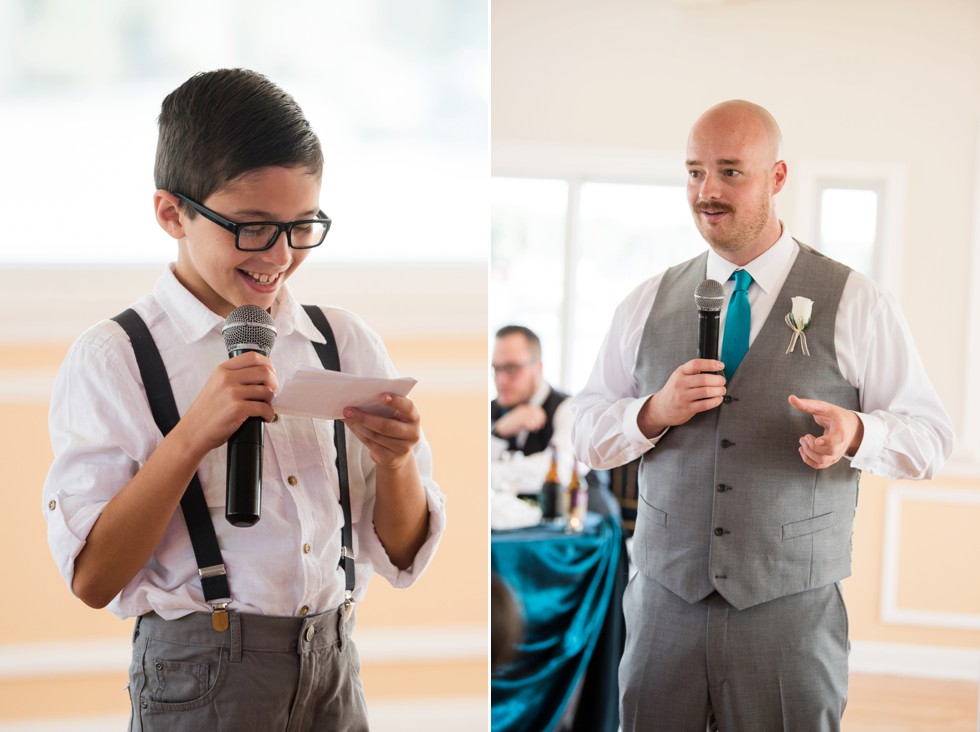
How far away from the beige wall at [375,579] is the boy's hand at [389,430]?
586mm

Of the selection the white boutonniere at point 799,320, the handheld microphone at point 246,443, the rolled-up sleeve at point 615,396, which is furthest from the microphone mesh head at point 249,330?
the white boutonniere at point 799,320

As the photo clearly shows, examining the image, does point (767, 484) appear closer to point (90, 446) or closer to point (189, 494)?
point (189, 494)

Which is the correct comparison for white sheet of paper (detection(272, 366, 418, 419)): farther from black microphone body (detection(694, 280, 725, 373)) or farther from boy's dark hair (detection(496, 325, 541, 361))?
boy's dark hair (detection(496, 325, 541, 361))

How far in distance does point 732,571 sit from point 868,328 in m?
0.59

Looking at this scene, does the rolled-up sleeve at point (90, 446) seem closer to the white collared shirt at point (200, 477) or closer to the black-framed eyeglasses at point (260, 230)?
the white collared shirt at point (200, 477)

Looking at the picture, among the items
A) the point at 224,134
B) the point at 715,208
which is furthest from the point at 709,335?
the point at 224,134

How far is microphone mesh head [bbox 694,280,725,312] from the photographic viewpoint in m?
Result: 1.91

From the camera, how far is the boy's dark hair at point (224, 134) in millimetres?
1685

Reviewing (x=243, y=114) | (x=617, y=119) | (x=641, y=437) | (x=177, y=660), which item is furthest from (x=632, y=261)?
(x=177, y=660)

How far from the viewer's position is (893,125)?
2.52 metres

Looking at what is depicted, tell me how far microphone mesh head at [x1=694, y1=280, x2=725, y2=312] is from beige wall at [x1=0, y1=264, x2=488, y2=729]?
63 cm

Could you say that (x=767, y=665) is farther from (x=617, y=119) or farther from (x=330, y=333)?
(x=617, y=119)

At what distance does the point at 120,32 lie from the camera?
2137mm

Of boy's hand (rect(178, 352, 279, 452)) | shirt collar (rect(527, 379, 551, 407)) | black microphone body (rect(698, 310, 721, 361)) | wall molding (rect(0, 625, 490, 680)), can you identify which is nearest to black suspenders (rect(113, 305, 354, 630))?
boy's hand (rect(178, 352, 279, 452))
